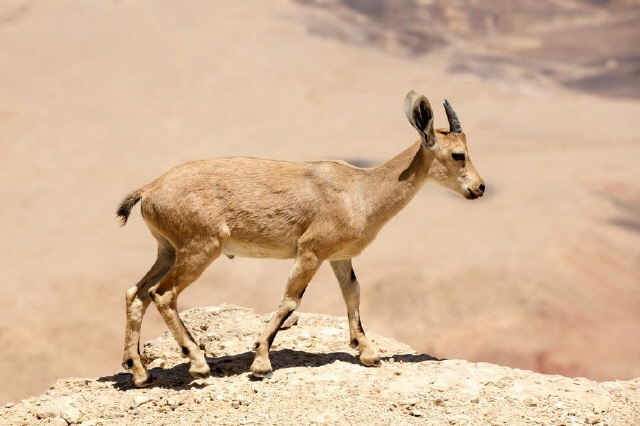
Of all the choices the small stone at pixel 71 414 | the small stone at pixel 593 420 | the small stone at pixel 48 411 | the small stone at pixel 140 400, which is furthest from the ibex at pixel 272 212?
the small stone at pixel 593 420

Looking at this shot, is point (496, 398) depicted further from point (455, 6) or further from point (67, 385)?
point (455, 6)

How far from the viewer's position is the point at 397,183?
34.3 feet

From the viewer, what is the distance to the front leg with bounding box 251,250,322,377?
9844mm

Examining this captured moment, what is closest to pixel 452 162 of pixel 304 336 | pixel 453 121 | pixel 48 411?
pixel 453 121

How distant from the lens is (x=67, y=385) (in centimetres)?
1065

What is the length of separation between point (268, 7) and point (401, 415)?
50.4 meters

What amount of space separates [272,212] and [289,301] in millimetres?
1041

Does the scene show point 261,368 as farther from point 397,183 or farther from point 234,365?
point 397,183

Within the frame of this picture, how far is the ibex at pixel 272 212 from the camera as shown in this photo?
973 centimetres

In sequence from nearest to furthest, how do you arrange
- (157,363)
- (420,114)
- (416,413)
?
(416,413)
(420,114)
(157,363)

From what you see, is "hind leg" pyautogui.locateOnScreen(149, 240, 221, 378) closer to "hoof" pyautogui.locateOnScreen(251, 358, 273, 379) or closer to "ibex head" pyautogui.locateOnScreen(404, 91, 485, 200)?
"hoof" pyautogui.locateOnScreen(251, 358, 273, 379)

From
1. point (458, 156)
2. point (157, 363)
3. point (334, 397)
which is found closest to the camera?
point (334, 397)

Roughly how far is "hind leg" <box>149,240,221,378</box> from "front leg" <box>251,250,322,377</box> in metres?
0.63

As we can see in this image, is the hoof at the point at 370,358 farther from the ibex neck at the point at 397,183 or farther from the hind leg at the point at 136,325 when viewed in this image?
the hind leg at the point at 136,325
